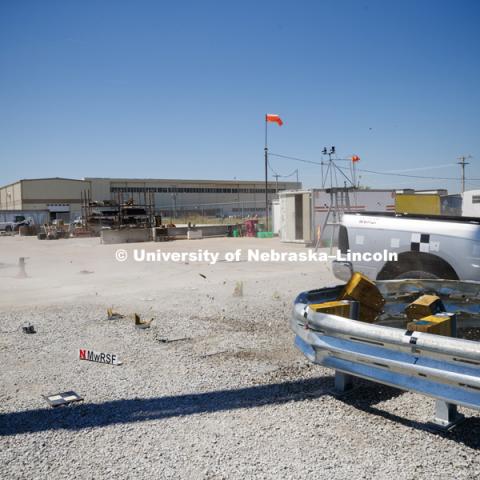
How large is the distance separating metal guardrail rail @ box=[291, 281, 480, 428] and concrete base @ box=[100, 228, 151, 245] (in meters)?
24.2

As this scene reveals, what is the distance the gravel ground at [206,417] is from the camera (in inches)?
122

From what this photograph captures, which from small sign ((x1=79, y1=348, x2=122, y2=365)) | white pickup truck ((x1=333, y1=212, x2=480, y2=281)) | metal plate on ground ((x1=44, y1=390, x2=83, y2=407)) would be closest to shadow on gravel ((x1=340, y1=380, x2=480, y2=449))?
white pickup truck ((x1=333, y1=212, x2=480, y2=281))

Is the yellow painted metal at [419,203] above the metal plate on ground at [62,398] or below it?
above

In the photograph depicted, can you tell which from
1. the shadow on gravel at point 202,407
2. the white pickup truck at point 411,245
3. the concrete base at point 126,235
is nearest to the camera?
the shadow on gravel at point 202,407

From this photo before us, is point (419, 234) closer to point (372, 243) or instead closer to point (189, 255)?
point (372, 243)

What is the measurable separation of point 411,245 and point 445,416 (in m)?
3.45

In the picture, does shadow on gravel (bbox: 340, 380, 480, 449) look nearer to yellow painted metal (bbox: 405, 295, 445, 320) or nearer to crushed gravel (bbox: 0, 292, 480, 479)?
crushed gravel (bbox: 0, 292, 480, 479)

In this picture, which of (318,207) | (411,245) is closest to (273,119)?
(318,207)

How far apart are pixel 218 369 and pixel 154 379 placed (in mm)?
644

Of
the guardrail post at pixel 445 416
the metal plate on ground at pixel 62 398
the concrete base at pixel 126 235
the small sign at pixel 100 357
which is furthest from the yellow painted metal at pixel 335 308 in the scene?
the concrete base at pixel 126 235

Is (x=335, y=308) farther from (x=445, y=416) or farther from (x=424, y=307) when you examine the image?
(x=445, y=416)

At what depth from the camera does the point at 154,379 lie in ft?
15.5

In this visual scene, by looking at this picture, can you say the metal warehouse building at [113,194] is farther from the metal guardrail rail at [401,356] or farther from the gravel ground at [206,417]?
the metal guardrail rail at [401,356]

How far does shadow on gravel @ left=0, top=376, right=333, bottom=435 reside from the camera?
3773 millimetres
